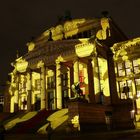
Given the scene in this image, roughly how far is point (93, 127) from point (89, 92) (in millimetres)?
11070

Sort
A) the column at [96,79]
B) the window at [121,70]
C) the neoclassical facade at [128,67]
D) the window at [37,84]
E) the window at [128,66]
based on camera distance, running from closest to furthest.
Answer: the column at [96,79], the neoclassical facade at [128,67], the window at [128,66], the window at [121,70], the window at [37,84]

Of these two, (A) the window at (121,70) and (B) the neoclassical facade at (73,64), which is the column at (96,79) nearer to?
(B) the neoclassical facade at (73,64)

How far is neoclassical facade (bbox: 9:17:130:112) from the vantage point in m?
33.4

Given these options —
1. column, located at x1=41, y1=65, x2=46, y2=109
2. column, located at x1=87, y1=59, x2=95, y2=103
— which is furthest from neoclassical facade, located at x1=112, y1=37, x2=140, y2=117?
column, located at x1=41, y1=65, x2=46, y2=109

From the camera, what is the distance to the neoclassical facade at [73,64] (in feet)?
110

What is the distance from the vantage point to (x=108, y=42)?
36812mm

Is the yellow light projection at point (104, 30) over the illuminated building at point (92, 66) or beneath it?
over

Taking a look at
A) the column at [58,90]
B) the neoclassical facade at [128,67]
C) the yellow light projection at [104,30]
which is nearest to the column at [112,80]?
the neoclassical facade at [128,67]

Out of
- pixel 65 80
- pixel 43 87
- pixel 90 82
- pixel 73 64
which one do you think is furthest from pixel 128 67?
pixel 43 87

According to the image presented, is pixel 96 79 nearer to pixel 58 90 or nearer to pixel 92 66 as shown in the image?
pixel 92 66

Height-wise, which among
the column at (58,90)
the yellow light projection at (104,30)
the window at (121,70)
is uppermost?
the yellow light projection at (104,30)

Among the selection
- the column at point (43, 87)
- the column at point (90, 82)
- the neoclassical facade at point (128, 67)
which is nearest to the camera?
the neoclassical facade at point (128, 67)

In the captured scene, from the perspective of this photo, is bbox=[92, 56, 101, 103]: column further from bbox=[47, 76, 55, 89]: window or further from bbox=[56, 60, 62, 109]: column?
bbox=[47, 76, 55, 89]: window

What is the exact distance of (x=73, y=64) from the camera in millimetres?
36031
